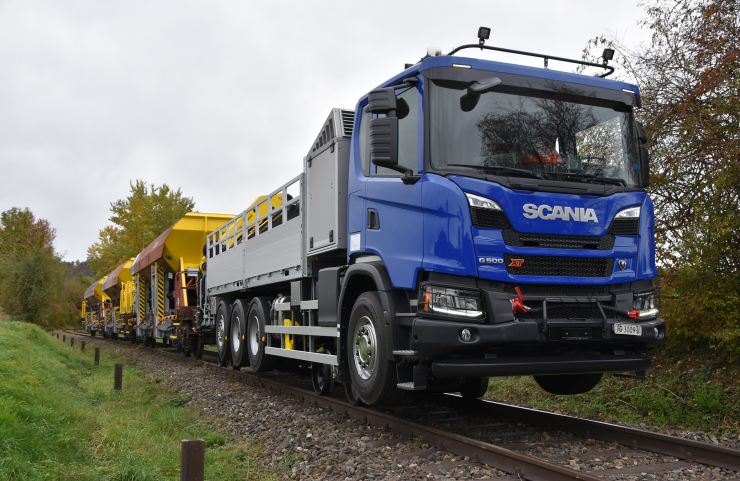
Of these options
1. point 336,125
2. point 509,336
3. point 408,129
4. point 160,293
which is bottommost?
point 509,336

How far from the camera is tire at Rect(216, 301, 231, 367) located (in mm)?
12328

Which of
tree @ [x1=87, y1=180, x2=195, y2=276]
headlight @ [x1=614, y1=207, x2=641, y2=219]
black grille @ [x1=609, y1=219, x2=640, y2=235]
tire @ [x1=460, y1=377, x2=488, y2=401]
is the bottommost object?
tire @ [x1=460, y1=377, x2=488, y2=401]

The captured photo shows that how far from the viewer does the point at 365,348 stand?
6223 millimetres

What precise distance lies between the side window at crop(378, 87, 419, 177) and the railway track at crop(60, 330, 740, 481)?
2453 millimetres

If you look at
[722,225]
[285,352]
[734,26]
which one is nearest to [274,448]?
[285,352]

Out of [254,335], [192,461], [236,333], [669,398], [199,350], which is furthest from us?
[199,350]

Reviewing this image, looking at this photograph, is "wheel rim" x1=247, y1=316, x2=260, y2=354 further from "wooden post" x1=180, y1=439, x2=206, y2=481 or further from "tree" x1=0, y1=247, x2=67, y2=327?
"tree" x1=0, y1=247, x2=67, y2=327

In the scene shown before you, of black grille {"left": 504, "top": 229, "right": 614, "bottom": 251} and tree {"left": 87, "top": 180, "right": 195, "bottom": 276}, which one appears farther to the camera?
tree {"left": 87, "top": 180, "right": 195, "bottom": 276}

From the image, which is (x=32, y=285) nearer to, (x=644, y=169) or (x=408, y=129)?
(x=408, y=129)

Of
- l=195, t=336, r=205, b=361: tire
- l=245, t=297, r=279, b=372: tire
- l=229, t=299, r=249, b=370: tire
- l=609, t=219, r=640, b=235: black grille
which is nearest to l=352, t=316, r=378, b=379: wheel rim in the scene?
l=609, t=219, r=640, b=235: black grille

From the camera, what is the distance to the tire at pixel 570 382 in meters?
6.71

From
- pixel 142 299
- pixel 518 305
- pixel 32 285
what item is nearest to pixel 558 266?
pixel 518 305

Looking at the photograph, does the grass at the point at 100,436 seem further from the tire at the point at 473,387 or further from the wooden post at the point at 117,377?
the tire at the point at 473,387

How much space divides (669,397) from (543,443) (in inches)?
127
